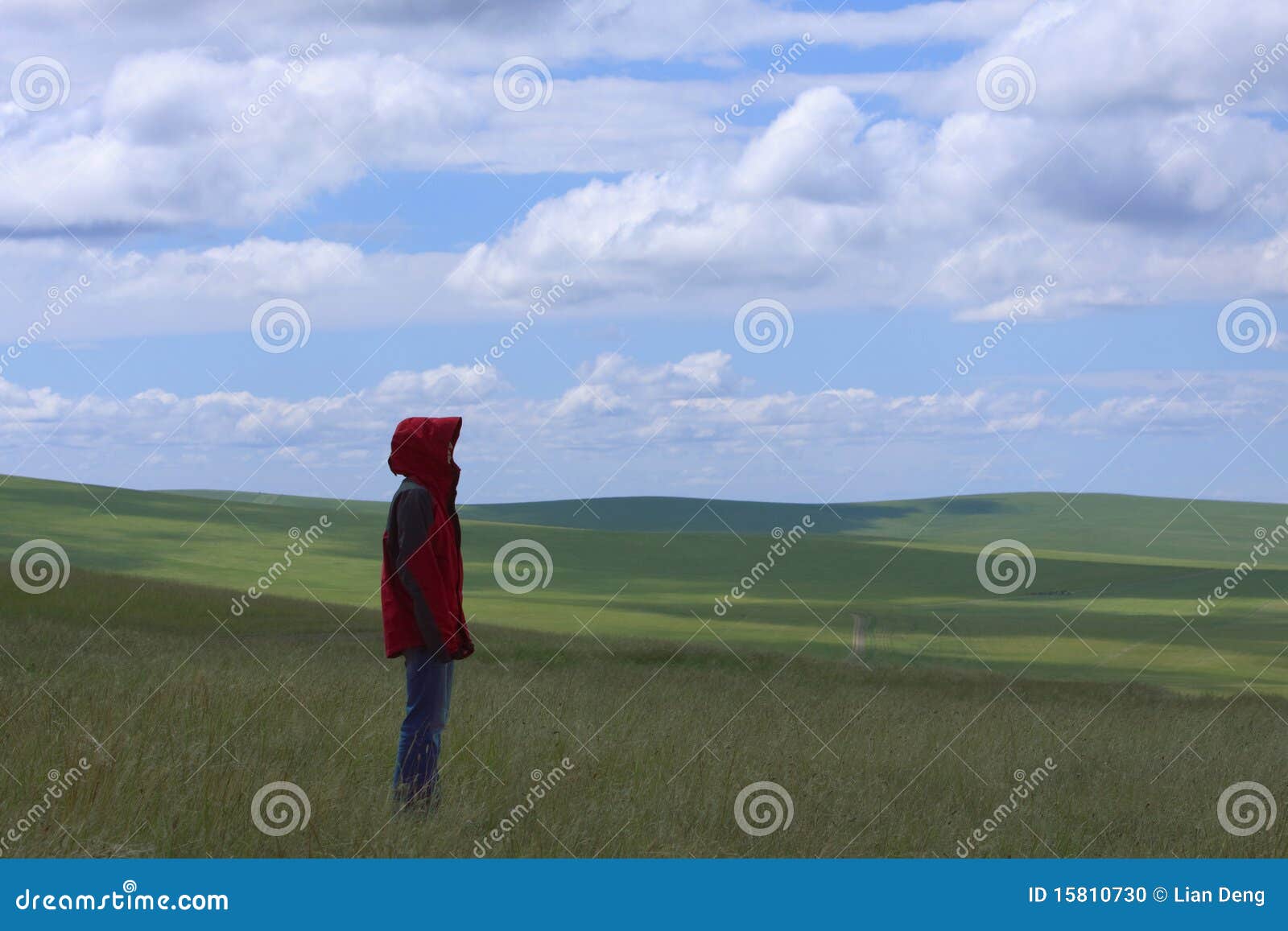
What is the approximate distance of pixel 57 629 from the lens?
16.6 meters

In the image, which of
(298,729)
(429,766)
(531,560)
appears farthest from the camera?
(531,560)

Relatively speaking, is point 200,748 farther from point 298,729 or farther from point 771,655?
point 771,655

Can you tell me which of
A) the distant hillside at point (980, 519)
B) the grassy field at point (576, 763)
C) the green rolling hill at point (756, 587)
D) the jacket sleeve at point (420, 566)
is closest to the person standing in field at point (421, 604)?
the jacket sleeve at point (420, 566)

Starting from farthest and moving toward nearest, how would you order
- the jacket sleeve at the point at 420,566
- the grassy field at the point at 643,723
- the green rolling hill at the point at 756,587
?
1. the green rolling hill at the point at 756,587
2. the jacket sleeve at the point at 420,566
3. the grassy field at the point at 643,723

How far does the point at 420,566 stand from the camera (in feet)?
22.9

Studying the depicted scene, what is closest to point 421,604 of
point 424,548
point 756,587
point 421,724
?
point 424,548

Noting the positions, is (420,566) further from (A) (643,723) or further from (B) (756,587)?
(B) (756,587)

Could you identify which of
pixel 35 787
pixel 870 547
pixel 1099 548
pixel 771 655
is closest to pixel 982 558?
pixel 870 547

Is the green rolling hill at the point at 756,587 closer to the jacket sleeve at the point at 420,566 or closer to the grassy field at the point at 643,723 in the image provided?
the grassy field at the point at 643,723

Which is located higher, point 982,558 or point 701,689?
point 982,558

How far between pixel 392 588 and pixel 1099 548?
116 metres

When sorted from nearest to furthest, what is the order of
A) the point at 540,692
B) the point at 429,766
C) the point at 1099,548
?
1. the point at 429,766
2. the point at 540,692
3. the point at 1099,548

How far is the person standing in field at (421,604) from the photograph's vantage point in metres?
6.98

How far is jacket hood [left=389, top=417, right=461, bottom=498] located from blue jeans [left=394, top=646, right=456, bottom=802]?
3.38 feet
